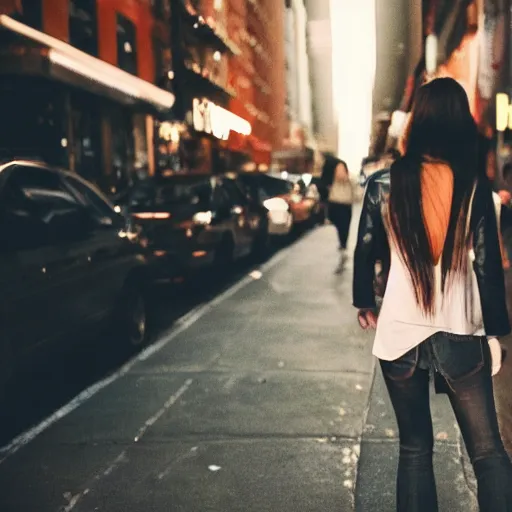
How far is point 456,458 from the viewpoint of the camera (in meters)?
4.20

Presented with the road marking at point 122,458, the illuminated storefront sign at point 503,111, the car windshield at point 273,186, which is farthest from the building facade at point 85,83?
the road marking at point 122,458

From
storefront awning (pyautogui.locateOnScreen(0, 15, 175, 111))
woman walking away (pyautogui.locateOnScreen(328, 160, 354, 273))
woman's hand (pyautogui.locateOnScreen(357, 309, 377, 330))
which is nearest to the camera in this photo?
woman's hand (pyautogui.locateOnScreen(357, 309, 377, 330))

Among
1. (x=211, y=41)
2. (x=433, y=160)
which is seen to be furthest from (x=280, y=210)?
(x=211, y=41)

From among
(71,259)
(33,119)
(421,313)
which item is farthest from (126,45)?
(421,313)

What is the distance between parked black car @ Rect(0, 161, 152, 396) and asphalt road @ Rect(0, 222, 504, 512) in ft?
1.56

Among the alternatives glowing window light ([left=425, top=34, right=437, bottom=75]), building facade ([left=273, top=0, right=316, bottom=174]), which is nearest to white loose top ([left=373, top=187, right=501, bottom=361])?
glowing window light ([left=425, top=34, right=437, bottom=75])

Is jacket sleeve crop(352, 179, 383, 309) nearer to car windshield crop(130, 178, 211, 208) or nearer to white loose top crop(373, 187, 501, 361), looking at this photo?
white loose top crop(373, 187, 501, 361)

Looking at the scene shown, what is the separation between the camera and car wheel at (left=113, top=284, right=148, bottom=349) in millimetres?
7145

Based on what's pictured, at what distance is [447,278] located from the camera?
261cm

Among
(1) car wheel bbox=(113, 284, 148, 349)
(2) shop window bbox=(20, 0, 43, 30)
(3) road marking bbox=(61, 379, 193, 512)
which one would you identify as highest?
(2) shop window bbox=(20, 0, 43, 30)

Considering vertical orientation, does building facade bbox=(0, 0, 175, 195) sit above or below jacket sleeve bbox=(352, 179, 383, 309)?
above

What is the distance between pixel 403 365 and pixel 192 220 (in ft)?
27.1

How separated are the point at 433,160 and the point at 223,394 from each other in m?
3.34

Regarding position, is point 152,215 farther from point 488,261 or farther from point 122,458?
point 488,261
